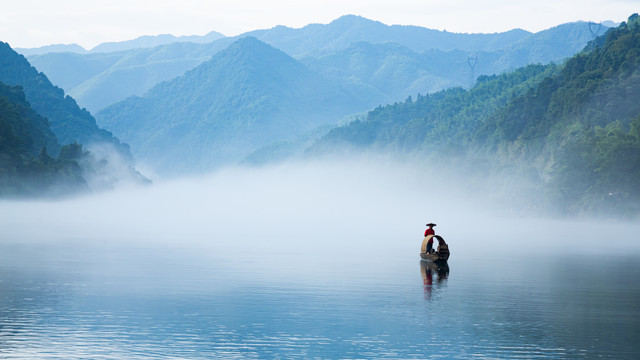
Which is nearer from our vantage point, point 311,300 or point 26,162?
point 311,300

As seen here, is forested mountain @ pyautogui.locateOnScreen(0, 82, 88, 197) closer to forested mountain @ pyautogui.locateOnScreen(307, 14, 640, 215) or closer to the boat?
forested mountain @ pyautogui.locateOnScreen(307, 14, 640, 215)

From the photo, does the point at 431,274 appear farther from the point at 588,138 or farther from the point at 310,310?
the point at 588,138

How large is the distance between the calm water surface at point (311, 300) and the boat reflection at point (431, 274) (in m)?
0.17

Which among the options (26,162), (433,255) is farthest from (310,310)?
(26,162)

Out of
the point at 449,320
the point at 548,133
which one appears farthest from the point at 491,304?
the point at 548,133

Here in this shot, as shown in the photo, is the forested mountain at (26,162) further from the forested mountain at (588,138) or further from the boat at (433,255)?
the boat at (433,255)

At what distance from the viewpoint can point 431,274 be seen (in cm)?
5912

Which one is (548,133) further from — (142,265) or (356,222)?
(142,265)

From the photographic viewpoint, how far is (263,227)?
121312 mm

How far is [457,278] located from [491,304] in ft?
39.5

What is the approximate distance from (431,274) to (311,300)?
1560 cm

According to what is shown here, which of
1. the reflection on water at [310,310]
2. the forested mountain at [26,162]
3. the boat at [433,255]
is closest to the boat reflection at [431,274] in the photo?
the reflection on water at [310,310]

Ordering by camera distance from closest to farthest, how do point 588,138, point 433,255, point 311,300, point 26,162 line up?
1. point 311,300
2. point 433,255
3. point 588,138
4. point 26,162

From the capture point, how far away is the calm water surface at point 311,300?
3443 centimetres
